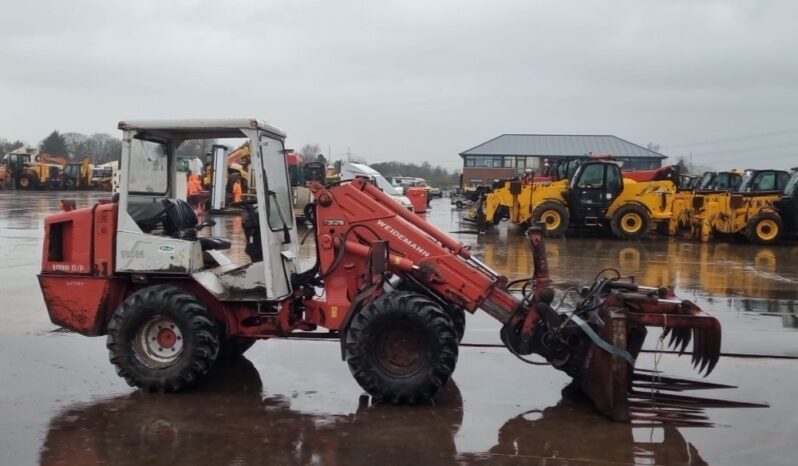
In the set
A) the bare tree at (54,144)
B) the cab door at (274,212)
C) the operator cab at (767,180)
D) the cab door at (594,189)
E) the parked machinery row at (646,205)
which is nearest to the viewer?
the cab door at (274,212)

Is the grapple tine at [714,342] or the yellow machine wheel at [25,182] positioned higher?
the yellow machine wheel at [25,182]

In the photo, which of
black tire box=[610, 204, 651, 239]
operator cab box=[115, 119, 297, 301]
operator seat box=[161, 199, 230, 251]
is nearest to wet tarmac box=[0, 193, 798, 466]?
operator cab box=[115, 119, 297, 301]

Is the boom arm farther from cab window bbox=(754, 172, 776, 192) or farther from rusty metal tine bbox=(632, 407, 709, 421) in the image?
cab window bbox=(754, 172, 776, 192)

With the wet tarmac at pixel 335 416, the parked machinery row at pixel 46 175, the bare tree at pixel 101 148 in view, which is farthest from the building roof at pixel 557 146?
the wet tarmac at pixel 335 416

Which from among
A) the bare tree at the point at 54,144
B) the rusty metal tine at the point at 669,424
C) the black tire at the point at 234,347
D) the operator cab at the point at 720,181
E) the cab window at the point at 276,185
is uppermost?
the bare tree at the point at 54,144

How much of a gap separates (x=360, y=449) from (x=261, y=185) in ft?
7.41

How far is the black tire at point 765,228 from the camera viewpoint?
1873 centimetres

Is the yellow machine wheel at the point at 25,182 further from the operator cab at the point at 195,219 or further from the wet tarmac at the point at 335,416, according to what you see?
the operator cab at the point at 195,219

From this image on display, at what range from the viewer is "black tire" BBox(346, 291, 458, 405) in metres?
5.43

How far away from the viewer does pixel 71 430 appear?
16.5 feet

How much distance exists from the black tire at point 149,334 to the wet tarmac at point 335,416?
0.59 ft

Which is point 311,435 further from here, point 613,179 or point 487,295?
point 613,179

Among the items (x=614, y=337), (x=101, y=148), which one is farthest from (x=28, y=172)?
(x=614, y=337)

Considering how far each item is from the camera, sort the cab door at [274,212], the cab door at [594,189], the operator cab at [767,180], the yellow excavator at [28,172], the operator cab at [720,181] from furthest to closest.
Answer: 1. the yellow excavator at [28,172]
2. the operator cab at [720,181]
3. the operator cab at [767,180]
4. the cab door at [594,189]
5. the cab door at [274,212]
